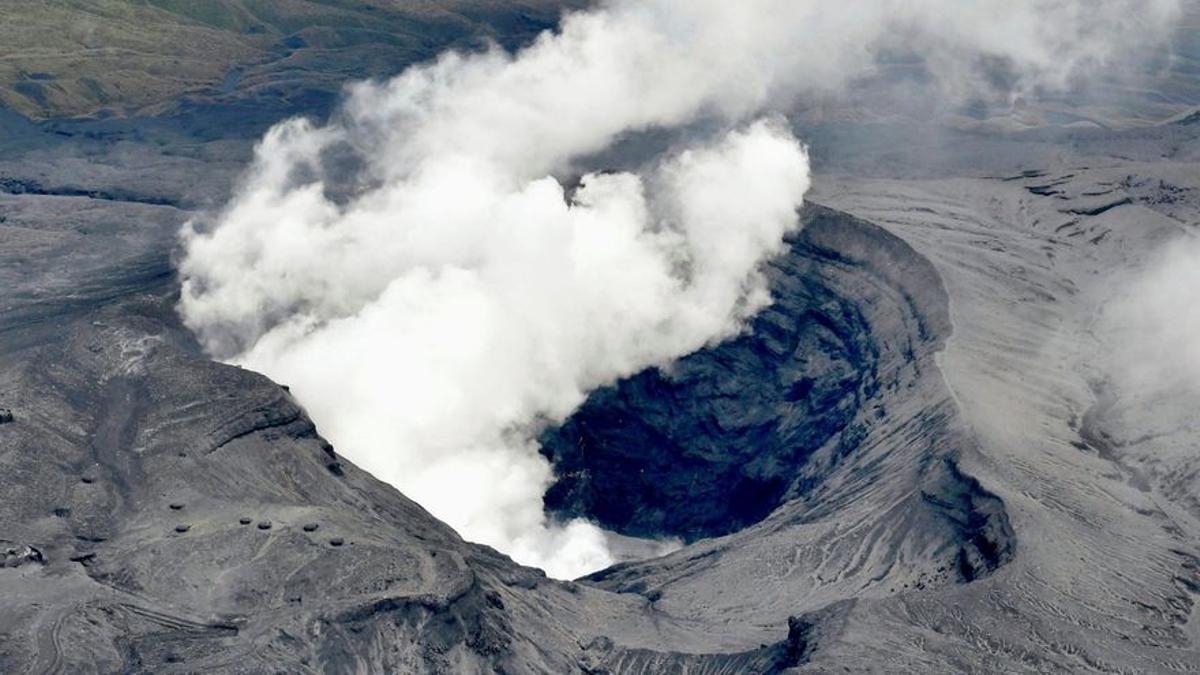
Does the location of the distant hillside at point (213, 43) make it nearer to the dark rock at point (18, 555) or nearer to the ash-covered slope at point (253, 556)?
the ash-covered slope at point (253, 556)

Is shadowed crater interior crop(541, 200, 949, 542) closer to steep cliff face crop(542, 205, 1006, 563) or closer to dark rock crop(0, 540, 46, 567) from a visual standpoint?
steep cliff face crop(542, 205, 1006, 563)

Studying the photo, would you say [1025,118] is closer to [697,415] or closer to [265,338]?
[697,415]

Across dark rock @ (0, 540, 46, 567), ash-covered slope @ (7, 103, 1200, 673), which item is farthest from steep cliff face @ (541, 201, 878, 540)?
dark rock @ (0, 540, 46, 567)

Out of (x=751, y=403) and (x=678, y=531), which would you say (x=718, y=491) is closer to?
(x=678, y=531)

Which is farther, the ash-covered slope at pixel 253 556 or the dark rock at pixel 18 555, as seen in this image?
the dark rock at pixel 18 555

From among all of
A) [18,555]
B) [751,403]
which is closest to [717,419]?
[751,403]

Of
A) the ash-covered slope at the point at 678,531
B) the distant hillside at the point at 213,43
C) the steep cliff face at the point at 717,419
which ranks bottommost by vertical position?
the ash-covered slope at the point at 678,531

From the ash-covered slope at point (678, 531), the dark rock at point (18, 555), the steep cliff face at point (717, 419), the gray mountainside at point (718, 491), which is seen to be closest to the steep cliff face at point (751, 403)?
the steep cliff face at point (717, 419)

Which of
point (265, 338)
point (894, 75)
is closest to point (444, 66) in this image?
point (894, 75)
